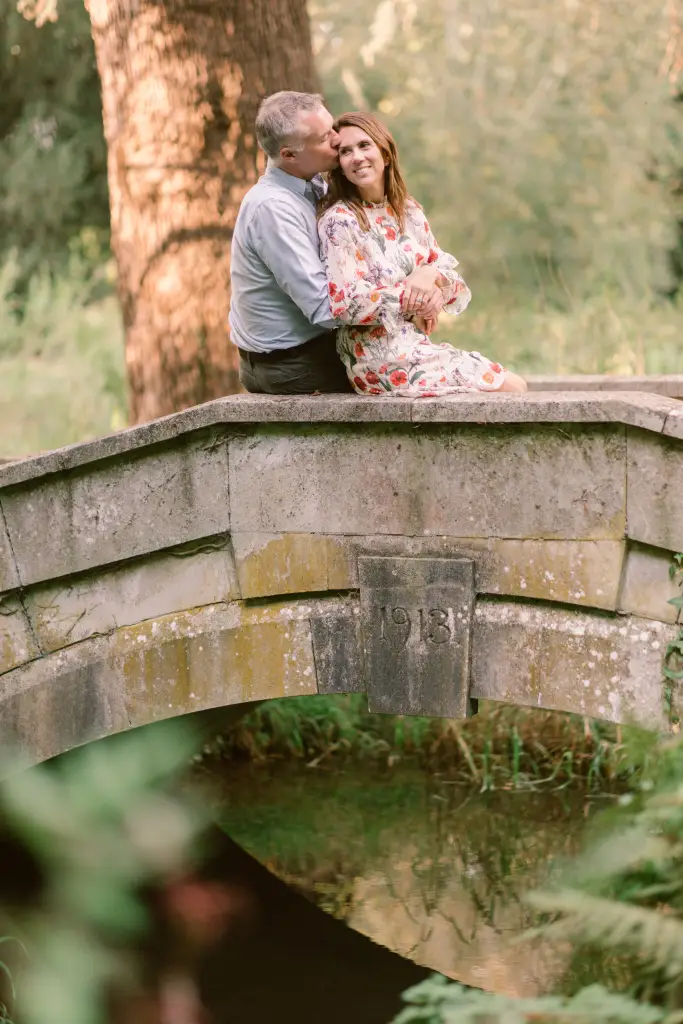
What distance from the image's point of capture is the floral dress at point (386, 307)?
384cm

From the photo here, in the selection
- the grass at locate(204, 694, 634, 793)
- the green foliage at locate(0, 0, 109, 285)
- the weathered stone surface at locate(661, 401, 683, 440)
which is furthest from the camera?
the green foliage at locate(0, 0, 109, 285)

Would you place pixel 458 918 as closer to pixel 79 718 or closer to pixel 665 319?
pixel 79 718

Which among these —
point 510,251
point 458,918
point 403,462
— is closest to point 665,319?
point 510,251

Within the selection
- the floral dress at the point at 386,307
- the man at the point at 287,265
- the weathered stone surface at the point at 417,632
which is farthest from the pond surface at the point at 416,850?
the man at the point at 287,265

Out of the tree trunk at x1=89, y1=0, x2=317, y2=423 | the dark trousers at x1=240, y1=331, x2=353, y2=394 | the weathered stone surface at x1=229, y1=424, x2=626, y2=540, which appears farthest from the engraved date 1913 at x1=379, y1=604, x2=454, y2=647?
the tree trunk at x1=89, y1=0, x2=317, y2=423

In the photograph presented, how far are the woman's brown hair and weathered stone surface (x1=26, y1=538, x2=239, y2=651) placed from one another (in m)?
1.08

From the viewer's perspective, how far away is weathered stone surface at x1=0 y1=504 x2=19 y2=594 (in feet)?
13.1

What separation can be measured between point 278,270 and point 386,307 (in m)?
0.34

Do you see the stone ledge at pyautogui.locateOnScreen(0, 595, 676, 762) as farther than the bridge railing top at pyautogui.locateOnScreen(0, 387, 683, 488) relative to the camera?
Yes

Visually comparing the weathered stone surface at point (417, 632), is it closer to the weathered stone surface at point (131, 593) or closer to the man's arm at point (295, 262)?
the weathered stone surface at point (131, 593)

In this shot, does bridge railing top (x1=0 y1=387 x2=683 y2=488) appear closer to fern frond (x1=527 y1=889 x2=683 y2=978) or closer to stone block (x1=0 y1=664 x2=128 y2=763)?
stone block (x1=0 y1=664 x2=128 y2=763)

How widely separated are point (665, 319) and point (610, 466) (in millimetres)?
5957

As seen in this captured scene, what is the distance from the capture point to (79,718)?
4.13 m

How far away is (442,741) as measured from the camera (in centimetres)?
650
